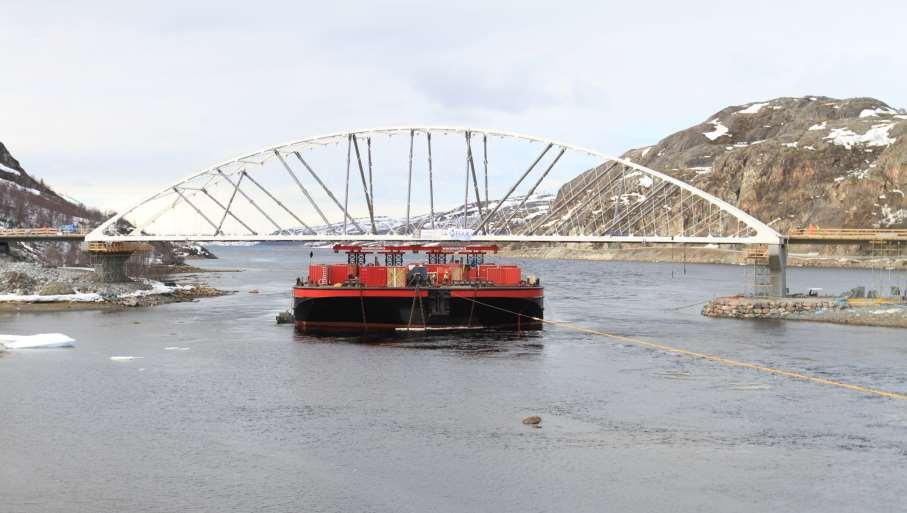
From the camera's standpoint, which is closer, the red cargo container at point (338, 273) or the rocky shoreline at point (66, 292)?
the red cargo container at point (338, 273)

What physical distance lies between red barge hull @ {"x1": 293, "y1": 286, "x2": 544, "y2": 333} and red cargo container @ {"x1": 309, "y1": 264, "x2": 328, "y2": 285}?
361 cm

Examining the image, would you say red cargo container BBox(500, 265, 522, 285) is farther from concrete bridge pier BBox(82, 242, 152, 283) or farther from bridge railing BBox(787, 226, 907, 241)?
concrete bridge pier BBox(82, 242, 152, 283)

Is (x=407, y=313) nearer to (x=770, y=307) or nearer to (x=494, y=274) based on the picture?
(x=494, y=274)

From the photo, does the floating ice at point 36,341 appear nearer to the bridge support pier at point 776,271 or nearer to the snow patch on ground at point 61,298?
the snow patch on ground at point 61,298

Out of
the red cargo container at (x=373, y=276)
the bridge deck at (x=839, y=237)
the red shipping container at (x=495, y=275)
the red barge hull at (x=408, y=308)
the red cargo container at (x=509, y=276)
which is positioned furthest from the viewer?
the bridge deck at (x=839, y=237)

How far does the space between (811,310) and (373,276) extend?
35.4 metres

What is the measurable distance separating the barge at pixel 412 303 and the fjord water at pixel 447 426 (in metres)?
6.65

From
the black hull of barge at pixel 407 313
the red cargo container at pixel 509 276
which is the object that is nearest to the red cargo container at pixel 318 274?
the black hull of barge at pixel 407 313

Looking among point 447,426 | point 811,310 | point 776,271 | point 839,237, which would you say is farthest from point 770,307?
point 447,426

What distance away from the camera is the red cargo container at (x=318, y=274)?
3103 inches

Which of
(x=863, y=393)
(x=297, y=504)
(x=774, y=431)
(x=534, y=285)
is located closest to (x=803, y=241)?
(x=534, y=285)

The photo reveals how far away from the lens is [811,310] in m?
79.8

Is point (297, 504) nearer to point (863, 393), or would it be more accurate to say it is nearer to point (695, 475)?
point (695, 475)

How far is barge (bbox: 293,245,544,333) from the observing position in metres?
73.3
